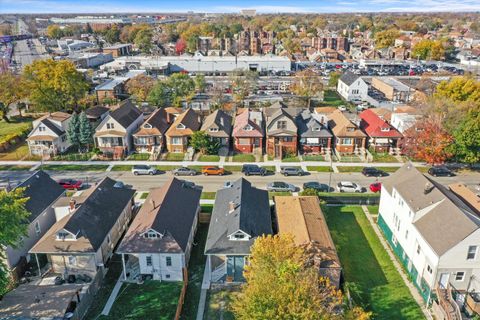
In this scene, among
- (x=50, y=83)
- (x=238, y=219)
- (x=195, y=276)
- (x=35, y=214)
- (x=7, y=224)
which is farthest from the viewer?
(x=50, y=83)

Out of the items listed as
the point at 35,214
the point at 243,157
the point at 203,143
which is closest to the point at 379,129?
the point at 243,157

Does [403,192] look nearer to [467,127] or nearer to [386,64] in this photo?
[467,127]

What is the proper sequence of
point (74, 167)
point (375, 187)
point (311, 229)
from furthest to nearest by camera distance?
point (74, 167) < point (375, 187) < point (311, 229)

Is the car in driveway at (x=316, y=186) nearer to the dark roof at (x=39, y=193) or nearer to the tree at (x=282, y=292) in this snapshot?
the tree at (x=282, y=292)

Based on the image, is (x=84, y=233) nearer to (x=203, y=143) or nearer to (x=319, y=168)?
(x=203, y=143)

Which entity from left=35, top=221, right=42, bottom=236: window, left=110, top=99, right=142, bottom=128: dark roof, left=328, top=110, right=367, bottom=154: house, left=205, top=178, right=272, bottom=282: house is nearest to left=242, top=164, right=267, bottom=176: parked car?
left=328, top=110, right=367, bottom=154: house

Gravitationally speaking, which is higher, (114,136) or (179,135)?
(114,136)

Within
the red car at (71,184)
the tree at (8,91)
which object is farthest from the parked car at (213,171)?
the tree at (8,91)
